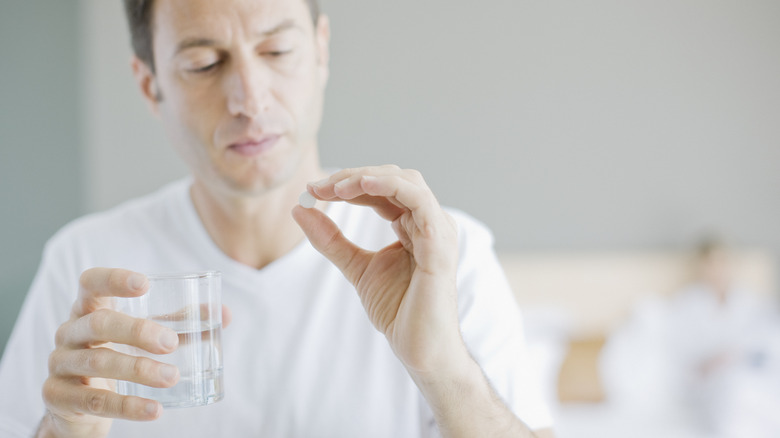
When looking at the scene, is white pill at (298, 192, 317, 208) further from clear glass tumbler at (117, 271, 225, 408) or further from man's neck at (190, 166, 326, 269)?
man's neck at (190, 166, 326, 269)

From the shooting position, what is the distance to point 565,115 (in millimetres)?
4539

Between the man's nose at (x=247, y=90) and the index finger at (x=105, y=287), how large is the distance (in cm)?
43

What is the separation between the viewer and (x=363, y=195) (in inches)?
37.0

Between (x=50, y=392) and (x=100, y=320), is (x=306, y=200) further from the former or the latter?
(x=50, y=392)

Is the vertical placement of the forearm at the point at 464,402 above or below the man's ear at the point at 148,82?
below

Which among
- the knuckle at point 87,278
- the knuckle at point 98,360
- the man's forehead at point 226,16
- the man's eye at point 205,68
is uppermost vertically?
the man's forehead at point 226,16

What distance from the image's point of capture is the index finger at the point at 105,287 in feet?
2.77

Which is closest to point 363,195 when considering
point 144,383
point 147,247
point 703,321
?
point 144,383

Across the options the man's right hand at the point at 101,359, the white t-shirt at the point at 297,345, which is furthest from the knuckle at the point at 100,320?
the white t-shirt at the point at 297,345

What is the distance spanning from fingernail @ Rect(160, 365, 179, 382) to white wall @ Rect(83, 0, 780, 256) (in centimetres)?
346

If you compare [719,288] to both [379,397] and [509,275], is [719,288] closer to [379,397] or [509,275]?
[509,275]

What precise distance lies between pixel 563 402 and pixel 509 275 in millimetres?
836

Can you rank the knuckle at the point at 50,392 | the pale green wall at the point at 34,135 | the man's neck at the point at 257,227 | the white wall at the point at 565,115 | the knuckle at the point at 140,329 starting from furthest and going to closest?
the white wall at the point at 565,115 < the pale green wall at the point at 34,135 < the man's neck at the point at 257,227 < the knuckle at the point at 50,392 < the knuckle at the point at 140,329

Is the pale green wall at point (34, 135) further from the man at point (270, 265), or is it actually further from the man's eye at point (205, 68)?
the man's eye at point (205, 68)
